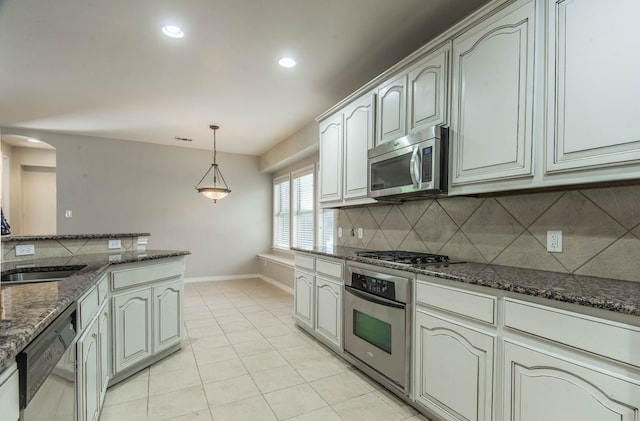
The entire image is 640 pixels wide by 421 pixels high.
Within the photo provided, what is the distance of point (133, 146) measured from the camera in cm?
565

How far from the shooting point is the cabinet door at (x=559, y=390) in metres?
1.10

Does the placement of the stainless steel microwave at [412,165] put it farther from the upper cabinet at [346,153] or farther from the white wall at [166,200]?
the white wall at [166,200]

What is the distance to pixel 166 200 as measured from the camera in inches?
233

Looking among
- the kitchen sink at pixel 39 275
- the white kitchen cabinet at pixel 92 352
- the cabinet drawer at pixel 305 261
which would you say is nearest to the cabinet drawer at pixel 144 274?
the white kitchen cabinet at pixel 92 352

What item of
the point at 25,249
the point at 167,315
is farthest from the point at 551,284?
the point at 25,249

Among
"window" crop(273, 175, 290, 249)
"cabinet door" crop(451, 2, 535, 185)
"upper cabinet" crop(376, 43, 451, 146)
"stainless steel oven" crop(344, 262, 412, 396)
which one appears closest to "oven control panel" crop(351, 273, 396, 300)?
"stainless steel oven" crop(344, 262, 412, 396)

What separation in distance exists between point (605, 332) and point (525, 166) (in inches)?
32.9

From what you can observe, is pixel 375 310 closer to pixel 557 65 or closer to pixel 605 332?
pixel 605 332

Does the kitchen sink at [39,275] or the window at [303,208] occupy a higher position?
the window at [303,208]

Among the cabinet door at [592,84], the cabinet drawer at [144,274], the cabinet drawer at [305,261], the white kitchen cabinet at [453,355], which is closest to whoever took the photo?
the cabinet door at [592,84]

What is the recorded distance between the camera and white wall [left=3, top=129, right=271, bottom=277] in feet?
17.2

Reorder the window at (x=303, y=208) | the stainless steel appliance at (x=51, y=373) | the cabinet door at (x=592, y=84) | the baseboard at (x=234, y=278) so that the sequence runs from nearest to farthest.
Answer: the stainless steel appliance at (x=51, y=373) < the cabinet door at (x=592, y=84) < the window at (x=303, y=208) < the baseboard at (x=234, y=278)

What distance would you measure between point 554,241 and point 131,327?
2.91 m

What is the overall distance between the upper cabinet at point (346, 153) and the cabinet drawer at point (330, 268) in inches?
24.9
